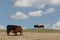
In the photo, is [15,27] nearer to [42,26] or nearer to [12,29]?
[12,29]

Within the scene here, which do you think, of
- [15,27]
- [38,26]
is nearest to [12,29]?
[15,27]

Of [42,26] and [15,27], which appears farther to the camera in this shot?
[42,26]

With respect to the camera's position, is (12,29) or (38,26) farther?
(38,26)

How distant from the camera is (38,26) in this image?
242ft

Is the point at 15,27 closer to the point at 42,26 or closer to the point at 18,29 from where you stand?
the point at 18,29

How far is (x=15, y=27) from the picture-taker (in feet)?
114

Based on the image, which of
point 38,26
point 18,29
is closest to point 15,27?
point 18,29

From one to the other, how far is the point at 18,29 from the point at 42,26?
39581 millimetres

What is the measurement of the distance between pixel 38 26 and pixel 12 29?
39681mm

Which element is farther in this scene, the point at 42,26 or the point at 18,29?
the point at 42,26

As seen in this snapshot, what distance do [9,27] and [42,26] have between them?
133 ft

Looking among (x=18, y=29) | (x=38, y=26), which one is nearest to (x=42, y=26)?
(x=38, y=26)

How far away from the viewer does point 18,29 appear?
114ft

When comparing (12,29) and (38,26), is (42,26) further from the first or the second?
(12,29)
